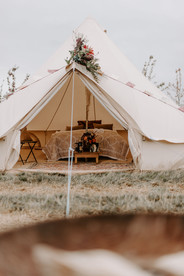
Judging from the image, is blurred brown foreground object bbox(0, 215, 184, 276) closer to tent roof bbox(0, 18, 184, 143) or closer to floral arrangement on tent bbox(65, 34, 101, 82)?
tent roof bbox(0, 18, 184, 143)

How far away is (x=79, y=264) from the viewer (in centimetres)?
40

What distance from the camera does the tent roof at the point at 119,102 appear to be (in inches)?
177

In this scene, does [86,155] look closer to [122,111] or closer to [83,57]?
[122,111]

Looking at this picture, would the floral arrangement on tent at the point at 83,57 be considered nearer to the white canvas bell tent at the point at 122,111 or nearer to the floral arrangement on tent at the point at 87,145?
the white canvas bell tent at the point at 122,111

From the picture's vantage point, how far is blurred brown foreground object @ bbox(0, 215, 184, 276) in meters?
0.42

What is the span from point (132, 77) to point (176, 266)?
17.5 feet

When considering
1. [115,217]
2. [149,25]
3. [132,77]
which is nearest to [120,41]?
[149,25]

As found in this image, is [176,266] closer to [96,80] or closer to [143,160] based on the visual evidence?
[143,160]

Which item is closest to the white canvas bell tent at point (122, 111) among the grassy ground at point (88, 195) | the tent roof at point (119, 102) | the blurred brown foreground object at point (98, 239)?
the tent roof at point (119, 102)

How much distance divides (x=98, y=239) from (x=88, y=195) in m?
2.55

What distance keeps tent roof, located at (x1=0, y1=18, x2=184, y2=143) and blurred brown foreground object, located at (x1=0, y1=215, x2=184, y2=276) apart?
392 centimetres

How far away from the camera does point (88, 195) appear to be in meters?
2.98

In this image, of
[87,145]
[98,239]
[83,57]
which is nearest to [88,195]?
[83,57]

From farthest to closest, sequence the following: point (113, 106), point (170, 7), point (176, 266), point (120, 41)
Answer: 1. point (120, 41)
2. point (170, 7)
3. point (113, 106)
4. point (176, 266)
